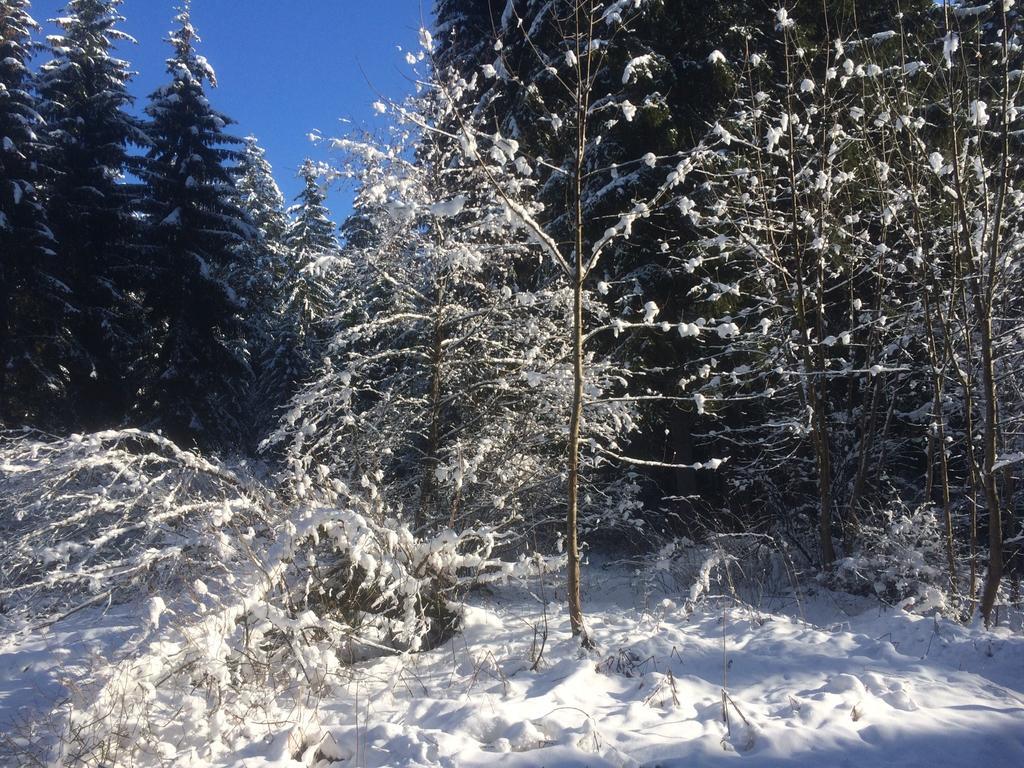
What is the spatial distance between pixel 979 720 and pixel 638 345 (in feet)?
21.1

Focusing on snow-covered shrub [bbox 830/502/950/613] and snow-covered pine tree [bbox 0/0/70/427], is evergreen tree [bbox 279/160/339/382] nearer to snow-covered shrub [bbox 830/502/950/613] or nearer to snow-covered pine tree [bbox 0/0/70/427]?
snow-covered pine tree [bbox 0/0/70/427]

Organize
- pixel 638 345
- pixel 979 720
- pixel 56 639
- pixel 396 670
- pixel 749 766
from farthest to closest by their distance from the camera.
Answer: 1. pixel 638 345
2. pixel 56 639
3. pixel 396 670
4. pixel 979 720
5. pixel 749 766

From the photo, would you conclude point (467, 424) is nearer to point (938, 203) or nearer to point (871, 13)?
point (938, 203)

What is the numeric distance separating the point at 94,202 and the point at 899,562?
17519mm

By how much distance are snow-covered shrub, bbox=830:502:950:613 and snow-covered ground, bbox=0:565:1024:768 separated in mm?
1053

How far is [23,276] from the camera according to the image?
14133 millimetres

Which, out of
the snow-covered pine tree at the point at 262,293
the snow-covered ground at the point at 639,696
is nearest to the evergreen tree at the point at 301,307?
the snow-covered pine tree at the point at 262,293

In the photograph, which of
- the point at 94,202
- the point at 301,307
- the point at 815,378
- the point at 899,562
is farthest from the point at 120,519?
the point at 301,307

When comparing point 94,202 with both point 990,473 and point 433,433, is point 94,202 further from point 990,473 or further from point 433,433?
point 990,473

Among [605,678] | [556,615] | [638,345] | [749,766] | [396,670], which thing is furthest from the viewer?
[638,345]

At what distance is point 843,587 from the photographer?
756 cm

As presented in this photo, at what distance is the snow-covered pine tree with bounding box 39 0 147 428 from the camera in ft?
50.7

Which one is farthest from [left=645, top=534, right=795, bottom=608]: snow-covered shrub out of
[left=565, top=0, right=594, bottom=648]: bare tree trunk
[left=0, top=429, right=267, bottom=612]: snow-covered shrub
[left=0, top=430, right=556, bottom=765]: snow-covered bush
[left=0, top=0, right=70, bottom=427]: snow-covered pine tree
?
[left=0, top=0, right=70, bottom=427]: snow-covered pine tree

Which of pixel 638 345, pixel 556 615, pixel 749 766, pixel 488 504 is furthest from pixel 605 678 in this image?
pixel 638 345
